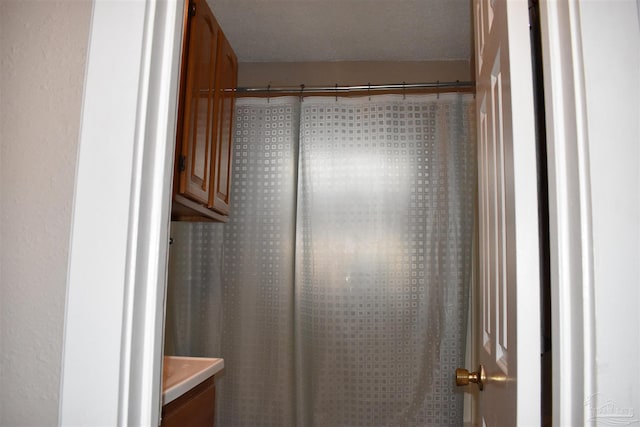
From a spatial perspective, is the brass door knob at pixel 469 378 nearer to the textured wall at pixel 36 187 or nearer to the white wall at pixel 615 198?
the white wall at pixel 615 198

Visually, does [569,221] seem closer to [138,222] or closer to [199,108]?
[138,222]

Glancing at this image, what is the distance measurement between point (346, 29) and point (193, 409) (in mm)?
1856

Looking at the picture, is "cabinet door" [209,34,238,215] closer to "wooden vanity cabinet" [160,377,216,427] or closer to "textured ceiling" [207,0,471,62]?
"textured ceiling" [207,0,471,62]

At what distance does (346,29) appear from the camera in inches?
98.0

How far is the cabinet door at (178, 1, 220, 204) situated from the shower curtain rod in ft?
2.73

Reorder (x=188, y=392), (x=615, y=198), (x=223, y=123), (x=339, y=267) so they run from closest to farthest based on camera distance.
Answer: (x=615, y=198) → (x=188, y=392) → (x=223, y=123) → (x=339, y=267)

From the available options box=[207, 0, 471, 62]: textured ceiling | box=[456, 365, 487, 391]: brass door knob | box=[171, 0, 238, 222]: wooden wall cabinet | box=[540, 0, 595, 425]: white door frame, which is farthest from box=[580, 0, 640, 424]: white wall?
box=[207, 0, 471, 62]: textured ceiling

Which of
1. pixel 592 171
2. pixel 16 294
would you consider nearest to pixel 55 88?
pixel 16 294

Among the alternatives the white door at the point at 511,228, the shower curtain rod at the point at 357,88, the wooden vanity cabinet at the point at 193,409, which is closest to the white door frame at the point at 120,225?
the white door at the point at 511,228

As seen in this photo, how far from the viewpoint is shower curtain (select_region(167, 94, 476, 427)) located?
2418 millimetres

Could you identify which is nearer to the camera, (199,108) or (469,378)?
(469,378)

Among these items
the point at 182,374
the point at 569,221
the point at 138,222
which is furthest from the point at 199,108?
the point at 569,221

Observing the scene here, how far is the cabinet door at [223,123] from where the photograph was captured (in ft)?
6.00

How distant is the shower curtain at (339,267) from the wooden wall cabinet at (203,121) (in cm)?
56
